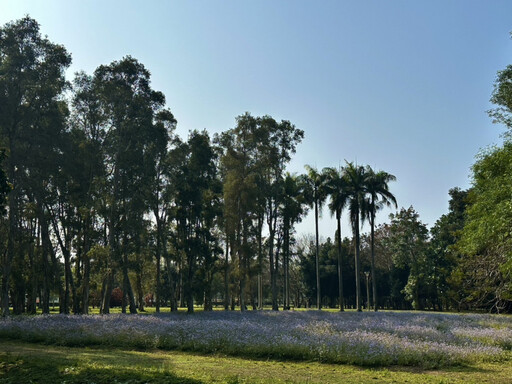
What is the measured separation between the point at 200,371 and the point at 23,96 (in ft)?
86.4

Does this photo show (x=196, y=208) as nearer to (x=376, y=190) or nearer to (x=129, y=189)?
(x=129, y=189)

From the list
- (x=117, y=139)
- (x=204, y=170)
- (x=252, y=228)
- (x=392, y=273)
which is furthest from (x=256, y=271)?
(x=392, y=273)

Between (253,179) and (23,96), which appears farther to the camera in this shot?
(253,179)

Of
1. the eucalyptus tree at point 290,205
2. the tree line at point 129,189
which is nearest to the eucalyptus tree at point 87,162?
the tree line at point 129,189

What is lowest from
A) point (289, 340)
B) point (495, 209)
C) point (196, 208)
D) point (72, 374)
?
point (72, 374)

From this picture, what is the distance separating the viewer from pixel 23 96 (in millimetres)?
29719

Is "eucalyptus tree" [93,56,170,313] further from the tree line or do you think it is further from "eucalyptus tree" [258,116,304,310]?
"eucalyptus tree" [258,116,304,310]

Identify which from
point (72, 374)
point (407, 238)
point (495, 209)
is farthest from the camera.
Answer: point (407, 238)

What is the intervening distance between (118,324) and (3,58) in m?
20.3

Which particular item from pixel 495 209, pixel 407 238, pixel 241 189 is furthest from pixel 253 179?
pixel 407 238

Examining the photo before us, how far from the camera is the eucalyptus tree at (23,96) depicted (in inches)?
1105

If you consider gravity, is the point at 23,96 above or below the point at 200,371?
above

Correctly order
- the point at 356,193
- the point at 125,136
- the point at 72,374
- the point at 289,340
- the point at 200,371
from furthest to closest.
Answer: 1. the point at 356,193
2. the point at 125,136
3. the point at 289,340
4. the point at 200,371
5. the point at 72,374

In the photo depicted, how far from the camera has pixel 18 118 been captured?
2844cm
